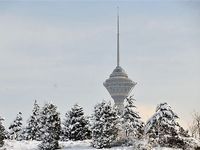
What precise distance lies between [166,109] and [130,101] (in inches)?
908

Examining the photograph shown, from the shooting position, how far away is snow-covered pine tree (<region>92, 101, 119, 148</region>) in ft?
185

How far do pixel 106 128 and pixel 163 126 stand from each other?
13.2 metres

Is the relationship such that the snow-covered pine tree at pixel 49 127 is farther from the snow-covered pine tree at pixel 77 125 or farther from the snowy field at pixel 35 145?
the snow-covered pine tree at pixel 77 125

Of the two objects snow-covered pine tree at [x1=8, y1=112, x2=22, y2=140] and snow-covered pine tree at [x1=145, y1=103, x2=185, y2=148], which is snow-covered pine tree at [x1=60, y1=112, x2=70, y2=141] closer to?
snow-covered pine tree at [x1=8, y1=112, x2=22, y2=140]

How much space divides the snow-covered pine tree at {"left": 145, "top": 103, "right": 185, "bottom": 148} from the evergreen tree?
17927 mm

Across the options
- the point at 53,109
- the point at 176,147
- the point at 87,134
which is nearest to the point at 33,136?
the point at 87,134

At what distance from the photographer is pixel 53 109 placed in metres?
58.2

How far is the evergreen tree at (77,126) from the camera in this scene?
63.9m

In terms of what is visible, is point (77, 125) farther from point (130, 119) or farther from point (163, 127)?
point (163, 127)

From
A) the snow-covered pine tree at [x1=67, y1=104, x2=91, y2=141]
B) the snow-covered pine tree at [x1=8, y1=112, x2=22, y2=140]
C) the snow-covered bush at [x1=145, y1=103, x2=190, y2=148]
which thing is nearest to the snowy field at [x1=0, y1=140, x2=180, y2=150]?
the snow-covered pine tree at [x1=67, y1=104, x2=91, y2=141]

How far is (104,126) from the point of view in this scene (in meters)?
57.4

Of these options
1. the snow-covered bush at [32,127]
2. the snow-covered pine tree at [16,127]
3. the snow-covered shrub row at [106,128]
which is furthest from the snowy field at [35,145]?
the snow-covered pine tree at [16,127]

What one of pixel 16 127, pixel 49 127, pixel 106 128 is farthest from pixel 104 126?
pixel 16 127

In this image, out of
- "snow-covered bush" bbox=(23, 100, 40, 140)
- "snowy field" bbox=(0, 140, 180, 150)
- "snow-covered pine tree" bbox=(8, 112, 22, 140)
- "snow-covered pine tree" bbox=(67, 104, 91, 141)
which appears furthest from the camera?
"snow-covered pine tree" bbox=(8, 112, 22, 140)
